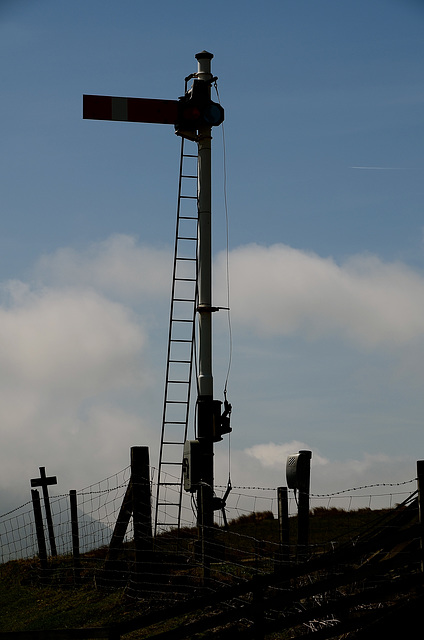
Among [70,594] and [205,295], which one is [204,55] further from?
[70,594]

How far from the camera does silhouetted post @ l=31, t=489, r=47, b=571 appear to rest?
16.5 metres

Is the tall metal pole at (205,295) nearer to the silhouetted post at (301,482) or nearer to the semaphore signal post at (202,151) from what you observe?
the semaphore signal post at (202,151)

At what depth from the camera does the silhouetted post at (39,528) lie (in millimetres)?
16469

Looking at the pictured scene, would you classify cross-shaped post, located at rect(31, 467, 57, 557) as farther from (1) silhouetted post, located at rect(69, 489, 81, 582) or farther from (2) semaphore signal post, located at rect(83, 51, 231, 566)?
(2) semaphore signal post, located at rect(83, 51, 231, 566)

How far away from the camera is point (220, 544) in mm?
12453

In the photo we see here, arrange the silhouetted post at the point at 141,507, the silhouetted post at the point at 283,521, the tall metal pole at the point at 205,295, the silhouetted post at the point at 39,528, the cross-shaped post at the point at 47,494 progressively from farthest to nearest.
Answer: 1. the cross-shaped post at the point at 47,494
2. the silhouetted post at the point at 39,528
3. the tall metal pole at the point at 205,295
4. the silhouetted post at the point at 141,507
5. the silhouetted post at the point at 283,521

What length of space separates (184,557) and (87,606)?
1.65 metres

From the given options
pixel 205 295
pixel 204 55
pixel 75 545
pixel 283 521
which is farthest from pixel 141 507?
pixel 204 55

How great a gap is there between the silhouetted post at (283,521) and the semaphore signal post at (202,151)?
3.53 metres

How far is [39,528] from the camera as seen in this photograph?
17.4 metres

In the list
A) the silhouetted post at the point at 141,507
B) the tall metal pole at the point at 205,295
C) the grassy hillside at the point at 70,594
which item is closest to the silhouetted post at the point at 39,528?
the grassy hillside at the point at 70,594

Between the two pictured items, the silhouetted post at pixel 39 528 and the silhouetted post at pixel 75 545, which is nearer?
the silhouetted post at pixel 75 545

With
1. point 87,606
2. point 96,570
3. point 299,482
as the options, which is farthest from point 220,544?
point 96,570

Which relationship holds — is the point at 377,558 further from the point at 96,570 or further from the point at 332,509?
the point at 332,509
